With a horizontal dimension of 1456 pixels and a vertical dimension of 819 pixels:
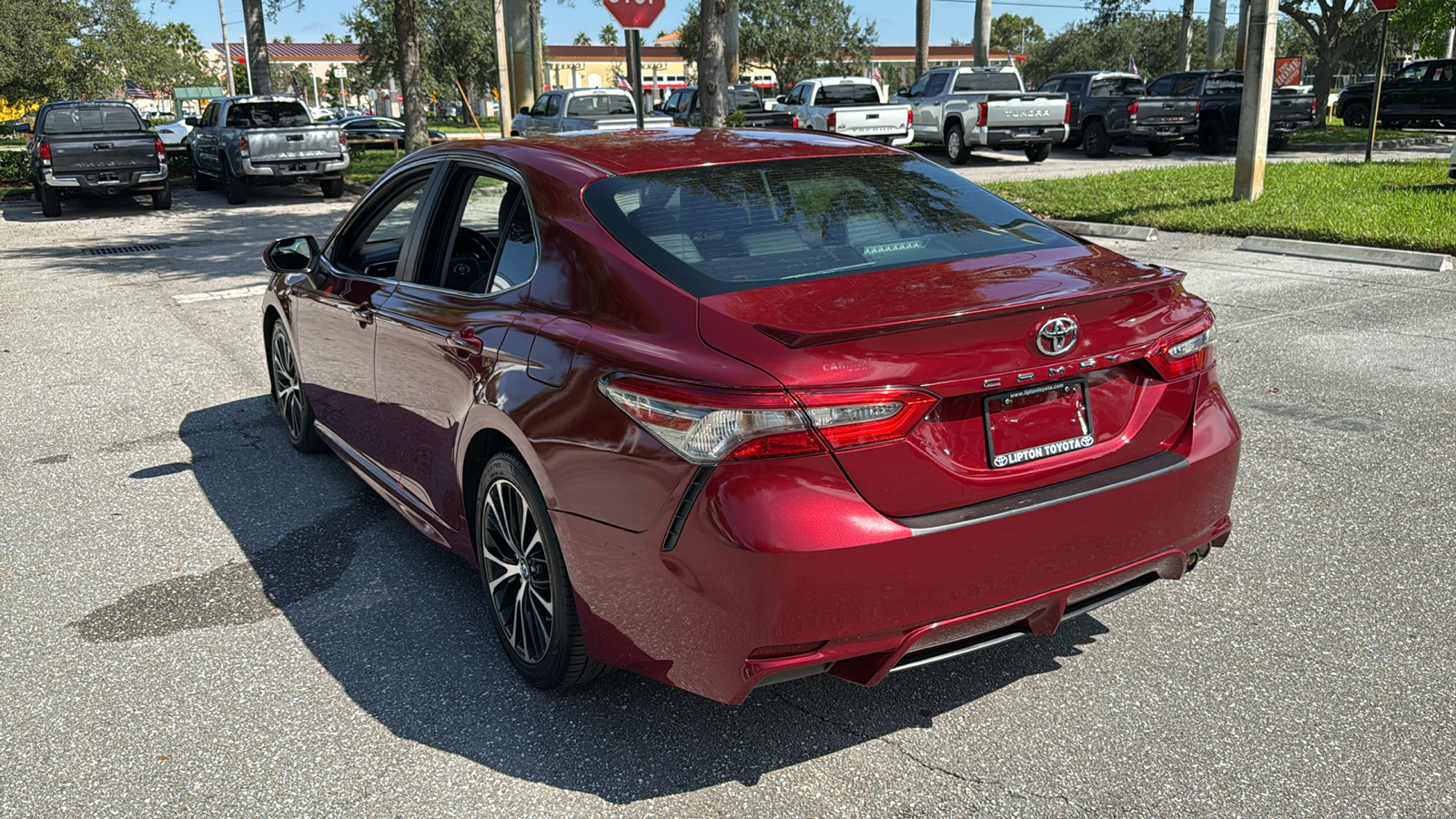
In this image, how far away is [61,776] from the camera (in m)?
3.20

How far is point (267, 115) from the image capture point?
21297 mm

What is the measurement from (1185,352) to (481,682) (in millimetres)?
2317

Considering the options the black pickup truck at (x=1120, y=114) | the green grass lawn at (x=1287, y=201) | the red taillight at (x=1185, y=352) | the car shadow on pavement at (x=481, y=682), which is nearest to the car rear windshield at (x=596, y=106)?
the green grass lawn at (x=1287, y=201)

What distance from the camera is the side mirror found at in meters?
5.29

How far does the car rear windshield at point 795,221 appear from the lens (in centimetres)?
324

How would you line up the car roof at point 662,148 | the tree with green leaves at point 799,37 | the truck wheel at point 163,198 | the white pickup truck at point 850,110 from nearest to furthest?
the car roof at point 662,148, the truck wheel at point 163,198, the white pickup truck at point 850,110, the tree with green leaves at point 799,37

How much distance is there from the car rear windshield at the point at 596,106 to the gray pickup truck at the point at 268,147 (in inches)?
177

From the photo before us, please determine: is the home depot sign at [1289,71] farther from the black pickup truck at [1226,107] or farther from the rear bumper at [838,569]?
the rear bumper at [838,569]

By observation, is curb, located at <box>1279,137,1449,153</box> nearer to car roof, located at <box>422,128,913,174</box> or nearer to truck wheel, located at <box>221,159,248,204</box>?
truck wheel, located at <box>221,159,248,204</box>

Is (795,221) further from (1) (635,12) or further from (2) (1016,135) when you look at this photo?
(2) (1016,135)

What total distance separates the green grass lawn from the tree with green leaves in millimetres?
52072

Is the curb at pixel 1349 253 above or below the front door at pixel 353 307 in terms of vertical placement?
below

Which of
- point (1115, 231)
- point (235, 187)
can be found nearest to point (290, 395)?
point (1115, 231)

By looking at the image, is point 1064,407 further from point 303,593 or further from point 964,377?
point 303,593
